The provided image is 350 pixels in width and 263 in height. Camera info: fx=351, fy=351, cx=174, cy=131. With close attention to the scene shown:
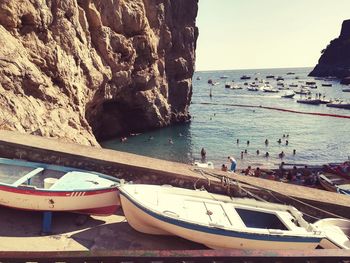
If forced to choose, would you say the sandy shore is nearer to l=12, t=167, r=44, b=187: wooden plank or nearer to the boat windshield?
l=12, t=167, r=44, b=187: wooden plank

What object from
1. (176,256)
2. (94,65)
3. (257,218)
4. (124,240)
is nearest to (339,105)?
(94,65)

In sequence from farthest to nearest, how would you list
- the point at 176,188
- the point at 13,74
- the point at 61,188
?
the point at 13,74, the point at 176,188, the point at 61,188

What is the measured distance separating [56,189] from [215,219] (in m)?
2.94

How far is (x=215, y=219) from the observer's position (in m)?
6.08

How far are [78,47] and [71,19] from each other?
2451 mm

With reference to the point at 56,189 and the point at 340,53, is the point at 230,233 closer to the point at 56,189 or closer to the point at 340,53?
the point at 56,189

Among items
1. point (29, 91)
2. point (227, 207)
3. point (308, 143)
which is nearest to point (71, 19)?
point (29, 91)

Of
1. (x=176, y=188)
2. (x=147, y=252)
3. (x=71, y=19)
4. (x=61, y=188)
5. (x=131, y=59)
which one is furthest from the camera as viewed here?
(x=131, y=59)

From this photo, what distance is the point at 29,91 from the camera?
20.8 meters

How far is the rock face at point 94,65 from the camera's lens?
20.4 metres

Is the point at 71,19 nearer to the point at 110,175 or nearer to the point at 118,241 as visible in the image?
the point at 110,175

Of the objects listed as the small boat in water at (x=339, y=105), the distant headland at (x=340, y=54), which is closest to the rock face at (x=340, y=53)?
the distant headland at (x=340, y=54)

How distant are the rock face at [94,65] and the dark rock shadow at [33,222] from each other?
7482 mm

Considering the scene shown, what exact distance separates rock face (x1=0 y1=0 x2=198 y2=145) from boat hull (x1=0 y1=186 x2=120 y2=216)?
7578mm
